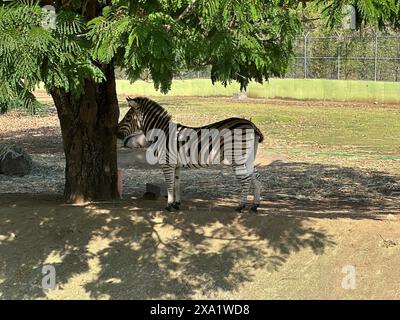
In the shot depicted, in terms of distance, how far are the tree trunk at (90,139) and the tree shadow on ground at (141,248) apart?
0.63 metres

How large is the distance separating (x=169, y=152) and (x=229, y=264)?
2166mm

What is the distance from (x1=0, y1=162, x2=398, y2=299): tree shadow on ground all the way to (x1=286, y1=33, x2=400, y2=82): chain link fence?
2300 cm

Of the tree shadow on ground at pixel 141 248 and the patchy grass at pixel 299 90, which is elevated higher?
the patchy grass at pixel 299 90

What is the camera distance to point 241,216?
29.8ft

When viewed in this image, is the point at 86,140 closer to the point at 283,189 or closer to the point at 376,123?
the point at 283,189

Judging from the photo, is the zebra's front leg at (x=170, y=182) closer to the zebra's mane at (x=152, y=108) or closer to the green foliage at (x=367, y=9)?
the zebra's mane at (x=152, y=108)

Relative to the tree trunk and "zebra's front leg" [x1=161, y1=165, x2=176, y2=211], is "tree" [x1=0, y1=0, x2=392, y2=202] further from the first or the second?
the tree trunk

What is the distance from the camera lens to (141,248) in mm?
8633

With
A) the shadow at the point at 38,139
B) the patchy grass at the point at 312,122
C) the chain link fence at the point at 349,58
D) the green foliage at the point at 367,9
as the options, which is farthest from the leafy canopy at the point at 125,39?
the chain link fence at the point at 349,58

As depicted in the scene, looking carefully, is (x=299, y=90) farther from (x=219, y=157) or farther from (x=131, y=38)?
(x=131, y=38)

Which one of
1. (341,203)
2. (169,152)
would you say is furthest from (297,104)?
(169,152)

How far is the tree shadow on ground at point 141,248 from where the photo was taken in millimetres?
8031

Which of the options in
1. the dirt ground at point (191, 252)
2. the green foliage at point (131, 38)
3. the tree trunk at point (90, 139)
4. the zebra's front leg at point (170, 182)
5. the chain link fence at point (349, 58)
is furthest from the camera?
the chain link fence at point (349, 58)
